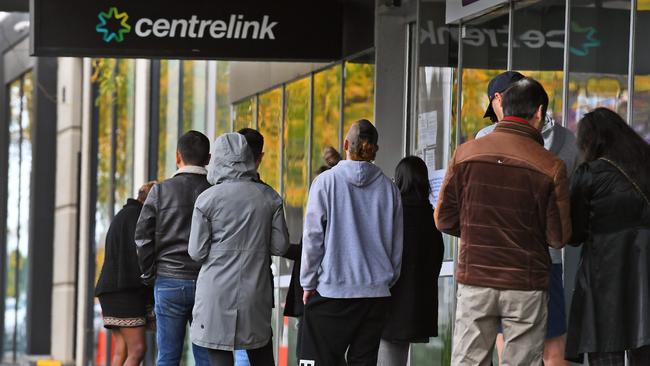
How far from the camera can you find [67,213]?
96.8ft

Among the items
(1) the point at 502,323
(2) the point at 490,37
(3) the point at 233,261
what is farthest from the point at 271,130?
(1) the point at 502,323

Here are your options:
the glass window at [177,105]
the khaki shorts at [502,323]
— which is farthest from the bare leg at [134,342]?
the glass window at [177,105]

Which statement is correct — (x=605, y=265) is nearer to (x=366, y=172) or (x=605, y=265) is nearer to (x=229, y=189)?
(x=366, y=172)

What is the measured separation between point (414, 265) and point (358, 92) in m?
5.23

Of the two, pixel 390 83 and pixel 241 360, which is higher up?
pixel 390 83

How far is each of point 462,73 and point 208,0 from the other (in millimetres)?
2698

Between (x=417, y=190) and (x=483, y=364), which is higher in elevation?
(x=417, y=190)

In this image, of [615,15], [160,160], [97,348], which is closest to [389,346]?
[615,15]

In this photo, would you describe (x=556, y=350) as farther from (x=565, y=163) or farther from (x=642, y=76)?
(x=642, y=76)

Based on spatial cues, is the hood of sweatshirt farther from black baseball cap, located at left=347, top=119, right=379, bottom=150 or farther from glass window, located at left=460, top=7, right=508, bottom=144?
glass window, located at left=460, top=7, right=508, bottom=144

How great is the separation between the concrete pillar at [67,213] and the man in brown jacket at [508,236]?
22.3m

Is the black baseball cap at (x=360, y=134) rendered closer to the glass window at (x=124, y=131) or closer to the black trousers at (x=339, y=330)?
the black trousers at (x=339, y=330)

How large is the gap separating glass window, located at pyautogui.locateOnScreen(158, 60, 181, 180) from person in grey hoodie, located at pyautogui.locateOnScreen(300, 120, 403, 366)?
14.0 metres

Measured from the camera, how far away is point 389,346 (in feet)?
33.7
